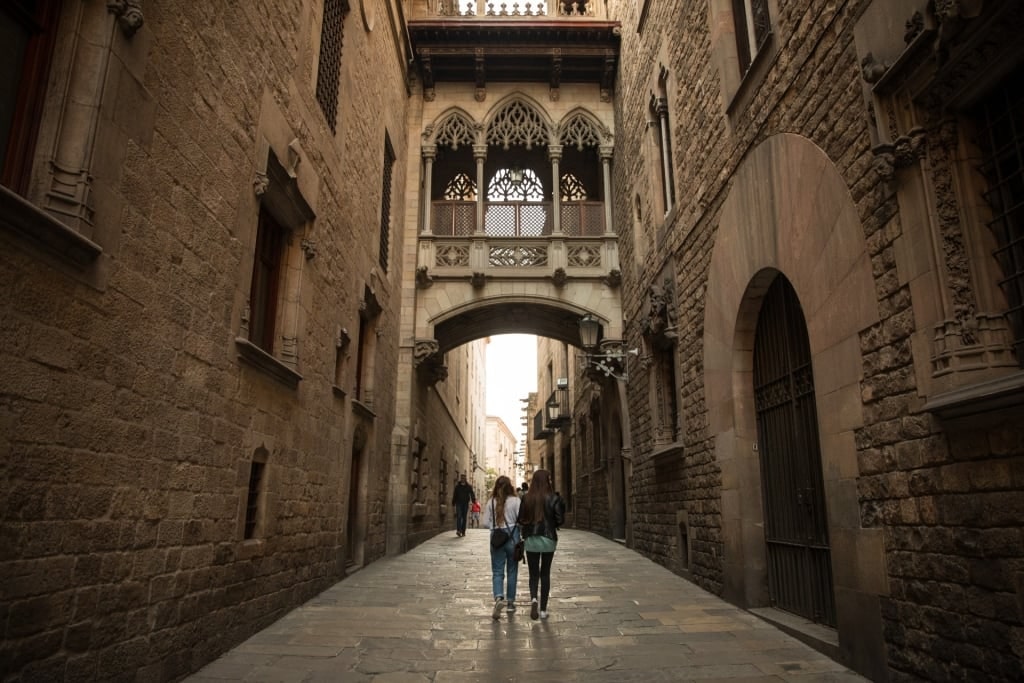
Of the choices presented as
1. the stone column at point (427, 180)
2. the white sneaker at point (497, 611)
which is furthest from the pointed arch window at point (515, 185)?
the white sneaker at point (497, 611)

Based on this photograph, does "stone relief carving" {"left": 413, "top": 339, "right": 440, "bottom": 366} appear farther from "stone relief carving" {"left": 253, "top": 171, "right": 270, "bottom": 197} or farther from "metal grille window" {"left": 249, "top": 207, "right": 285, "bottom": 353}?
"stone relief carving" {"left": 253, "top": 171, "right": 270, "bottom": 197}

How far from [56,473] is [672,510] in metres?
8.30

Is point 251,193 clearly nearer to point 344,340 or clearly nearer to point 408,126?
point 344,340

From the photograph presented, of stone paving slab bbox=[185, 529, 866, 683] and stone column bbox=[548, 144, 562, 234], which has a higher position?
stone column bbox=[548, 144, 562, 234]

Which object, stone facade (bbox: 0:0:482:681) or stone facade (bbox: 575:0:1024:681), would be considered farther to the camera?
stone facade (bbox: 575:0:1024:681)

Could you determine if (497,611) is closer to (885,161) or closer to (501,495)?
(501,495)

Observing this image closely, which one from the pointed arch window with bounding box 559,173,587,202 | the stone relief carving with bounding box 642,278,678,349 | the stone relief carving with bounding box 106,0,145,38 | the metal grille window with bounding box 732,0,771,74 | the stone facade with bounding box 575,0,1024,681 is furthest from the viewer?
the pointed arch window with bounding box 559,173,587,202

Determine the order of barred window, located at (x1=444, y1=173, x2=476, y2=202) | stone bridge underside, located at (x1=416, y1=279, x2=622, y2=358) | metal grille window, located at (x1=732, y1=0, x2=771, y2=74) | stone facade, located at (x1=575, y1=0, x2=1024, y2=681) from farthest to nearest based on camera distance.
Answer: barred window, located at (x1=444, y1=173, x2=476, y2=202)
stone bridge underside, located at (x1=416, y1=279, x2=622, y2=358)
metal grille window, located at (x1=732, y1=0, x2=771, y2=74)
stone facade, located at (x1=575, y1=0, x2=1024, y2=681)

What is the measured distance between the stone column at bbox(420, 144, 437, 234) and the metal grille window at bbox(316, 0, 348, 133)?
600 cm

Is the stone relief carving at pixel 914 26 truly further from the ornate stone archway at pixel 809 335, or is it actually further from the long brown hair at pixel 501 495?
the long brown hair at pixel 501 495

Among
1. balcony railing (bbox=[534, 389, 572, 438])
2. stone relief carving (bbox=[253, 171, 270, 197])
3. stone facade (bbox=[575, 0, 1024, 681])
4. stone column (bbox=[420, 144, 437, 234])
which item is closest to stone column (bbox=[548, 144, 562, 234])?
stone column (bbox=[420, 144, 437, 234])

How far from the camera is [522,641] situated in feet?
17.9

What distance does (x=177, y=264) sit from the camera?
4406mm

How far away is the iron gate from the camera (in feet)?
19.0
